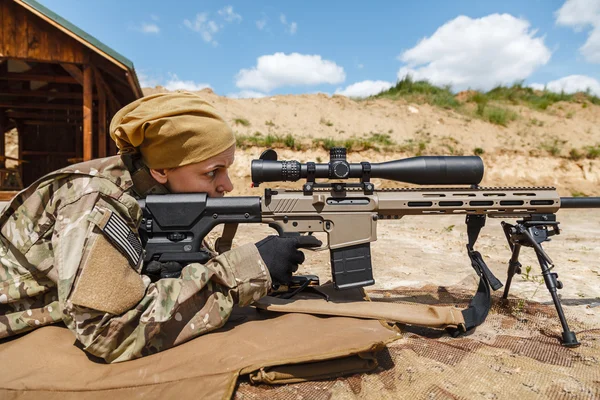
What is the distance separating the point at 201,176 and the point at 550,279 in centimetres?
263

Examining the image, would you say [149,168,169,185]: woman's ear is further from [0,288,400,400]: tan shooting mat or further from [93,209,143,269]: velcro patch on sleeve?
[0,288,400,400]: tan shooting mat

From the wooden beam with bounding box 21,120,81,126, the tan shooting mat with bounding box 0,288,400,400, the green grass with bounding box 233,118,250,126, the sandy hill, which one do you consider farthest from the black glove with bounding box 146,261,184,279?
the green grass with bounding box 233,118,250,126

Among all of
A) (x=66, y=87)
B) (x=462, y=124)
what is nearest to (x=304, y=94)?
(x=462, y=124)

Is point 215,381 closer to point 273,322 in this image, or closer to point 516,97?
point 273,322

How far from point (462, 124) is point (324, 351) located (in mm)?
21907

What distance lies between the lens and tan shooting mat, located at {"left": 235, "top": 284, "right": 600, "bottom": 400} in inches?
81.0

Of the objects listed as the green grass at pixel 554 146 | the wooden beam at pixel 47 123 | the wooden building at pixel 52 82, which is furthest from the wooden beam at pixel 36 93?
the green grass at pixel 554 146

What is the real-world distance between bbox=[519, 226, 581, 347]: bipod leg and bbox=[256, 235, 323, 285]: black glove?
184cm

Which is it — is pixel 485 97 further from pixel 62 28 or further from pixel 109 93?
pixel 62 28

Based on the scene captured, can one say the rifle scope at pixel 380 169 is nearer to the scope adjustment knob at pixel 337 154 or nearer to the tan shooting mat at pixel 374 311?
the scope adjustment knob at pixel 337 154

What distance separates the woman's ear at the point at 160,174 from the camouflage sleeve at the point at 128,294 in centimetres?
39

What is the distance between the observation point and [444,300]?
3.72m

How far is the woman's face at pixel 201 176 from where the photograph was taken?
2533 millimetres

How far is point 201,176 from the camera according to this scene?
2609mm
